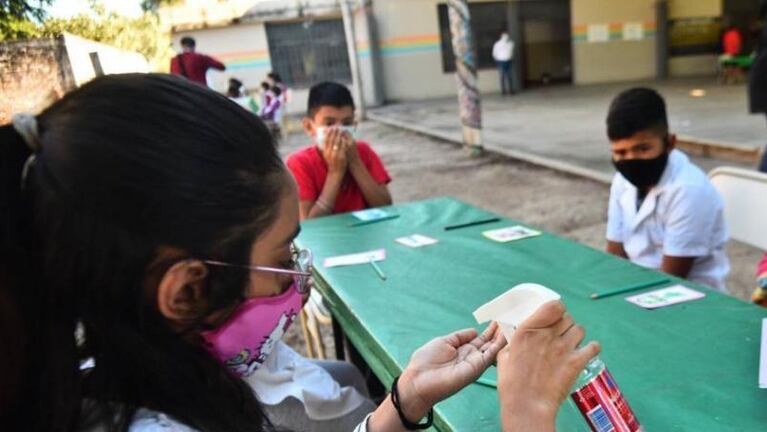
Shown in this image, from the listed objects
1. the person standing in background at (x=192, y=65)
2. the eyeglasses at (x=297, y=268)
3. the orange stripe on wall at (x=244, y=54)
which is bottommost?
the eyeglasses at (x=297, y=268)

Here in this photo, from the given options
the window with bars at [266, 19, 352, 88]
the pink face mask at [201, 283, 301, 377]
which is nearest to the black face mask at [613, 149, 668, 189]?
the pink face mask at [201, 283, 301, 377]

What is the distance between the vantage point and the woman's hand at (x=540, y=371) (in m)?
0.78

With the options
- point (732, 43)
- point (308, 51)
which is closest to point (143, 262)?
point (732, 43)

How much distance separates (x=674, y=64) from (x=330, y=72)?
928 centimetres

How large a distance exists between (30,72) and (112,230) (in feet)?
2.42

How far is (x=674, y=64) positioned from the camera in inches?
618

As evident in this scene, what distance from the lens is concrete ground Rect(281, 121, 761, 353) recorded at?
10.7ft

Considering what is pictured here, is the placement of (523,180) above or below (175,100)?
below

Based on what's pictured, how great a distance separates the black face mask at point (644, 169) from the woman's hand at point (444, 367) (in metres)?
1.11

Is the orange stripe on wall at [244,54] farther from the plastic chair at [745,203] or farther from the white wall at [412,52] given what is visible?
the plastic chair at [745,203]

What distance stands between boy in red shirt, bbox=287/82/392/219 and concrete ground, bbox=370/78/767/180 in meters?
3.18

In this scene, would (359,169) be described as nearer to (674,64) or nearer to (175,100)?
(175,100)

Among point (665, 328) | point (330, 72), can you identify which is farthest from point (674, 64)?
point (665, 328)

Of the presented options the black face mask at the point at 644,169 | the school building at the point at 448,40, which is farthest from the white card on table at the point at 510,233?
the school building at the point at 448,40
